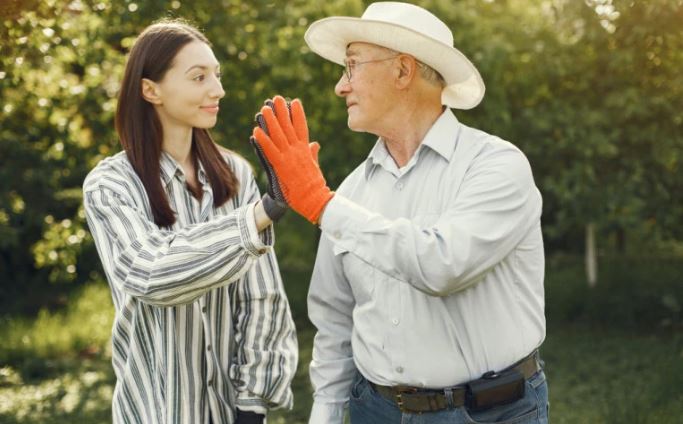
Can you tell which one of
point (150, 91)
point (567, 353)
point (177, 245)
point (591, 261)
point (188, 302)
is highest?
point (150, 91)

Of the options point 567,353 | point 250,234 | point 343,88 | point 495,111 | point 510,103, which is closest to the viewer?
point 250,234

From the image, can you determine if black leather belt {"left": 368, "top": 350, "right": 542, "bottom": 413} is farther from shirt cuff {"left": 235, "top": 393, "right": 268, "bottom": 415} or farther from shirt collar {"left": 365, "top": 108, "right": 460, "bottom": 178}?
shirt collar {"left": 365, "top": 108, "right": 460, "bottom": 178}

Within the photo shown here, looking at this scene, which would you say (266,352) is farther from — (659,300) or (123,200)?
(659,300)

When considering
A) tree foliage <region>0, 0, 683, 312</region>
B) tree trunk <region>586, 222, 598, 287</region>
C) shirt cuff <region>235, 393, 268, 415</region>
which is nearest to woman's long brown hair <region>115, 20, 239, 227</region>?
shirt cuff <region>235, 393, 268, 415</region>

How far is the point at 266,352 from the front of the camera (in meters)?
2.66

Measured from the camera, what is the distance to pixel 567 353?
703 centimetres

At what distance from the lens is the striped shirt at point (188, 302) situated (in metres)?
2.29

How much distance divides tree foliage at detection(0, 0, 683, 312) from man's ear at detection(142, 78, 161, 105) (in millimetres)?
3927

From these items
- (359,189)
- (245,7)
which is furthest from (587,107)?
(359,189)

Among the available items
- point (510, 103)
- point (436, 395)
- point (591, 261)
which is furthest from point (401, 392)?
point (591, 261)

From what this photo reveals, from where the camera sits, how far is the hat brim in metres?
2.53

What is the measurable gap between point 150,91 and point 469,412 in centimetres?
133

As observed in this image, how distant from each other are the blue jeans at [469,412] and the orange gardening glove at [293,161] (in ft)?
2.20

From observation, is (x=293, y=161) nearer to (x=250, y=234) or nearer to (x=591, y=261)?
(x=250, y=234)
